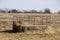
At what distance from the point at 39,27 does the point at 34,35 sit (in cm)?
247

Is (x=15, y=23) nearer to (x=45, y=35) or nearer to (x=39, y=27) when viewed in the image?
(x=39, y=27)

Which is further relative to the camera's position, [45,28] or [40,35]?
[45,28]

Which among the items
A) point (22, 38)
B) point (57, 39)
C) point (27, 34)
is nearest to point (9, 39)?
point (22, 38)

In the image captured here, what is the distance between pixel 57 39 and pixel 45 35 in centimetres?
227

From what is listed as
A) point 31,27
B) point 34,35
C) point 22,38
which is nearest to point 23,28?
point 31,27

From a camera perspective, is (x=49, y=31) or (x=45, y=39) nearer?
(x=45, y=39)

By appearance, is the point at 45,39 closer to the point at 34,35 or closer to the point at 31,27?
the point at 34,35

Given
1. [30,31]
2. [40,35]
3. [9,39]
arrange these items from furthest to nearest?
[30,31], [40,35], [9,39]

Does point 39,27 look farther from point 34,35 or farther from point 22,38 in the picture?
point 22,38

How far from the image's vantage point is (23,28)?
22.1m

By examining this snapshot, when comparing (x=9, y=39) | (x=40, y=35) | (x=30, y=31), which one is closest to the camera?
(x=9, y=39)

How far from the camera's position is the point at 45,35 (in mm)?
20266

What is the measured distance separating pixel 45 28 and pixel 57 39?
13.4 feet

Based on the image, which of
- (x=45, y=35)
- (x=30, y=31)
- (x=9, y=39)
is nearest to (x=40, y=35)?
(x=45, y=35)
